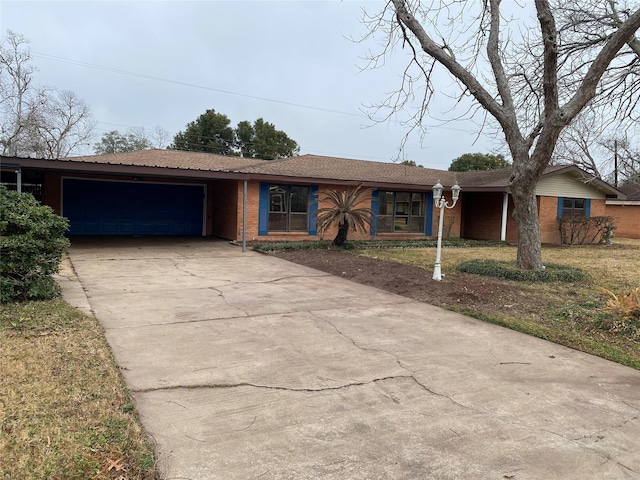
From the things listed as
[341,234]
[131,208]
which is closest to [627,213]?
[341,234]

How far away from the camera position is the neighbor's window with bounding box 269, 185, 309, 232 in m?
16.8

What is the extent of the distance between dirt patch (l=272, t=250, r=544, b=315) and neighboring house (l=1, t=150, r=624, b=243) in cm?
460

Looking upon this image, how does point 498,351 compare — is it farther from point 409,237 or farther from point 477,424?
point 409,237

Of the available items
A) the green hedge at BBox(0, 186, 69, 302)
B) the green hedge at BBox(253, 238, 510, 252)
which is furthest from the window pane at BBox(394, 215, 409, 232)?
the green hedge at BBox(0, 186, 69, 302)

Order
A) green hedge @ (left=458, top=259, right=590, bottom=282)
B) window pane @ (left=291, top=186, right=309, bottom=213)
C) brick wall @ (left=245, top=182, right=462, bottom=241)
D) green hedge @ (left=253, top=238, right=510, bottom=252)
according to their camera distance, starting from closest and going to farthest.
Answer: green hedge @ (left=458, top=259, right=590, bottom=282) → green hedge @ (left=253, top=238, right=510, bottom=252) → brick wall @ (left=245, top=182, right=462, bottom=241) → window pane @ (left=291, top=186, right=309, bottom=213)

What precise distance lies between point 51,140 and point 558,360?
40.2 m

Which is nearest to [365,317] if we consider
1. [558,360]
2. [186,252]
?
[558,360]

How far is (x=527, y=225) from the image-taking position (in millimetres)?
10727

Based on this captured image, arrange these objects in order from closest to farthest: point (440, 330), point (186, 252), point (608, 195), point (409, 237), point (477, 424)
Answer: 1. point (477, 424)
2. point (440, 330)
3. point (186, 252)
4. point (409, 237)
5. point (608, 195)

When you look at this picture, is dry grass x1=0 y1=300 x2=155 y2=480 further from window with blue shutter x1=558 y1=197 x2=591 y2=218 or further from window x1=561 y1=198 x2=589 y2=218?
window x1=561 y1=198 x2=589 y2=218

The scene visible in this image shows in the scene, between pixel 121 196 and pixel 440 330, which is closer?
pixel 440 330

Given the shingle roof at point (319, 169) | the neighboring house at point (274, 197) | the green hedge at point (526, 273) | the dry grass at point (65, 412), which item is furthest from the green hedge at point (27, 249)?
the green hedge at point (526, 273)

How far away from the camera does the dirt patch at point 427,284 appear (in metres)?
7.58

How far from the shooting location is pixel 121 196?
18.3 metres
